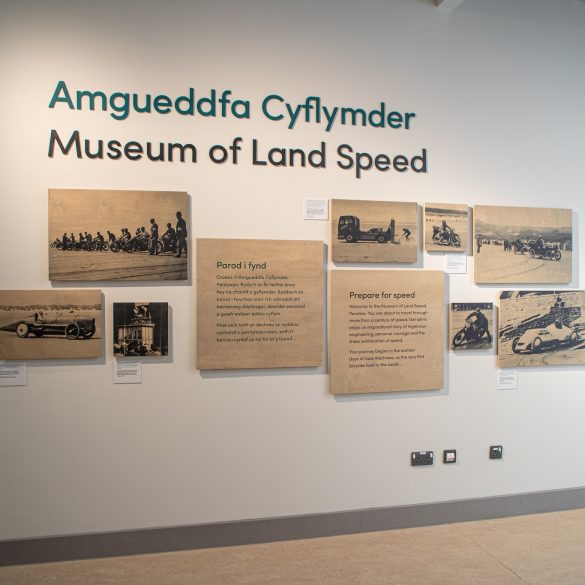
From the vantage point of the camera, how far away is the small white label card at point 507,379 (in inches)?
135

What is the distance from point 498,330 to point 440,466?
98cm

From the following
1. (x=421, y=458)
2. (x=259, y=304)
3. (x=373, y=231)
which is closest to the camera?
(x=259, y=304)

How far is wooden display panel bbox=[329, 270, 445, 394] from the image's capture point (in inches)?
125

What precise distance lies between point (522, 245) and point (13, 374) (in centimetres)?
325

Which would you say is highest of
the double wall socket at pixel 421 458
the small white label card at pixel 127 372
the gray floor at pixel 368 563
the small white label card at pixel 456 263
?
the small white label card at pixel 456 263

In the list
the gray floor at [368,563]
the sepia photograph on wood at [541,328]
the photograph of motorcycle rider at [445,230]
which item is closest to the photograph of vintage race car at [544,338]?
the sepia photograph on wood at [541,328]

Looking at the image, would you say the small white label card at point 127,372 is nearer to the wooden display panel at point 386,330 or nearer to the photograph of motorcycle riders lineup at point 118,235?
the photograph of motorcycle riders lineup at point 118,235

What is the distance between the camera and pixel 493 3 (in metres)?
3.41

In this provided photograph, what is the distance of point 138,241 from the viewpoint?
9.60ft

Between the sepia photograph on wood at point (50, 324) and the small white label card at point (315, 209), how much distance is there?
1.31 m

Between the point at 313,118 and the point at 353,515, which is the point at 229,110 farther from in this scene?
the point at 353,515

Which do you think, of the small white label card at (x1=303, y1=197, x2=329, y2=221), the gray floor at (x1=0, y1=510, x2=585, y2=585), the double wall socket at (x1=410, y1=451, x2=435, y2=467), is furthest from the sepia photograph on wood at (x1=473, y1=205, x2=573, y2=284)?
the gray floor at (x1=0, y1=510, x2=585, y2=585)

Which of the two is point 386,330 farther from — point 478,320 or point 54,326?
point 54,326

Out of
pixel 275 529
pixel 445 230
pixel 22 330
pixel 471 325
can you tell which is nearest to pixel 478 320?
pixel 471 325
